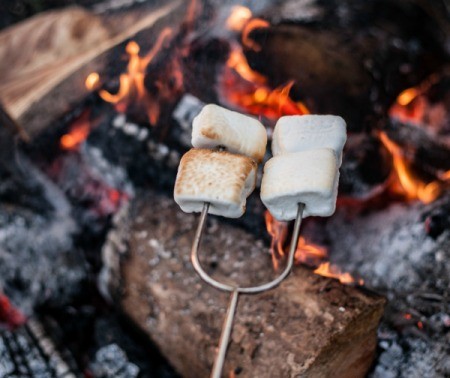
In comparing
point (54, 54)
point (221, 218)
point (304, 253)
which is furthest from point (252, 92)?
point (54, 54)

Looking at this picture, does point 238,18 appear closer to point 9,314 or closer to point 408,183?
point 408,183

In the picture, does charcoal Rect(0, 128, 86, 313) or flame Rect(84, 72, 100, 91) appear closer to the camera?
charcoal Rect(0, 128, 86, 313)

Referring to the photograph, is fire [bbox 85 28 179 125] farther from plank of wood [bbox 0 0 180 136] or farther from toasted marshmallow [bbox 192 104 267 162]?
toasted marshmallow [bbox 192 104 267 162]

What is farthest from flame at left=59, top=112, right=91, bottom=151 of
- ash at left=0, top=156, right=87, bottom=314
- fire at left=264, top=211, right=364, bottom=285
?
fire at left=264, top=211, right=364, bottom=285

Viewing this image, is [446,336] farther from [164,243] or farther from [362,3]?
[362,3]

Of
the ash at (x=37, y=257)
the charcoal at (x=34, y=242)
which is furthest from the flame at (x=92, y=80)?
the ash at (x=37, y=257)
